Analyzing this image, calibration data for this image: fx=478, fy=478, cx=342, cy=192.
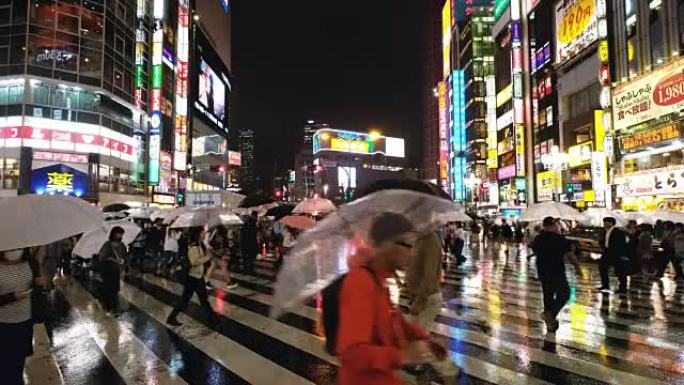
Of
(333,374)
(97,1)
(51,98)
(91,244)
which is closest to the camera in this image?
(333,374)

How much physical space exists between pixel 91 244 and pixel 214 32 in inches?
2977

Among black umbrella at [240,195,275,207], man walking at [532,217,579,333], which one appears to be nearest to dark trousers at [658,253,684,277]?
man walking at [532,217,579,333]

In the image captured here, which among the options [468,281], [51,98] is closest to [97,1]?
[51,98]

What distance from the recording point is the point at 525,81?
48469 mm

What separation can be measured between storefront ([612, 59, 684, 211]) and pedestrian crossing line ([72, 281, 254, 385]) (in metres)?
23.8

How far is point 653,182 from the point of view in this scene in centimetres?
2467

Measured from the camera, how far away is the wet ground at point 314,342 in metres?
5.73

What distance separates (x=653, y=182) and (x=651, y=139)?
2272 mm

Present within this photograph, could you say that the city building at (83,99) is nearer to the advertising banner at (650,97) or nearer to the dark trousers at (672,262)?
the dark trousers at (672,262)

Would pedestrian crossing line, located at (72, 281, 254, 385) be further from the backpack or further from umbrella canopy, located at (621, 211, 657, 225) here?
umbrella canopy, located at (621, 211, 657, 225)

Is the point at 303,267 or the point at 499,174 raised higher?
the point at 499,174

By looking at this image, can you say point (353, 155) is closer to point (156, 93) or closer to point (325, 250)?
point (156, 93)

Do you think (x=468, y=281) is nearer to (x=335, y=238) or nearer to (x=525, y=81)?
(x=335, y=238)

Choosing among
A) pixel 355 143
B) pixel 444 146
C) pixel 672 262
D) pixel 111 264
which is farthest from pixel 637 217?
pixel 355 143
